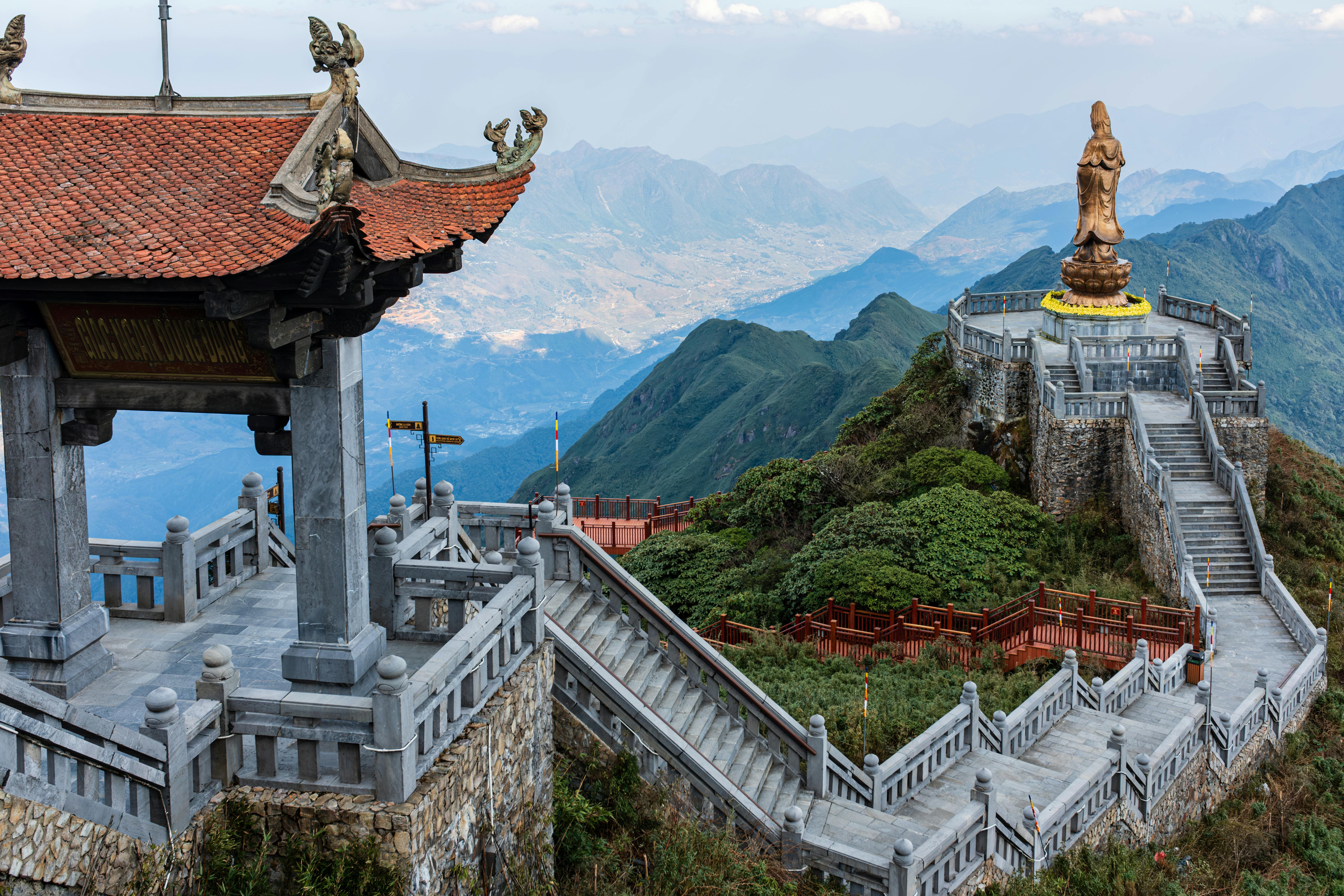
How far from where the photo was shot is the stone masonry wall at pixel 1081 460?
28.6 meters

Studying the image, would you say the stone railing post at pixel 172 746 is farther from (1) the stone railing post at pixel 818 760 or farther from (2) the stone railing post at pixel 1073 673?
(2) the stone railing post at pixel 1073 673

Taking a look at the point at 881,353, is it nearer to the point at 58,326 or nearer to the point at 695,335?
the point at 695,335

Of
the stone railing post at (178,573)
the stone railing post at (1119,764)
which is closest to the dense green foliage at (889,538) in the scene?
the stone railing post at (1119,764)

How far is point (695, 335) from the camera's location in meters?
135

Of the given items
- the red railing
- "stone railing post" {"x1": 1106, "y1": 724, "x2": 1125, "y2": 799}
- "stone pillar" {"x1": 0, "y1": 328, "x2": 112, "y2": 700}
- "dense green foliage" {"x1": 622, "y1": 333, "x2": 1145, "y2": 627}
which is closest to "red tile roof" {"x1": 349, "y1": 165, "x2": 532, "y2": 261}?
"stone pillar" {"x1": 0, "y1": 328, "x2": 112, "y2": 700}

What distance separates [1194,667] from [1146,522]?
233 inches

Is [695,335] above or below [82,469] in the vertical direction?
below

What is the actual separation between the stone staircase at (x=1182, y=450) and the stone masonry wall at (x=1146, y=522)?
1.68 ft

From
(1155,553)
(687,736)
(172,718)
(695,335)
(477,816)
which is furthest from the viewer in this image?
(695,335)

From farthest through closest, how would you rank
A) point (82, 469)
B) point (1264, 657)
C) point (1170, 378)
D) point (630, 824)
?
point (1170, 378), point (1264, 657), point (630, 824), point (82, 469)

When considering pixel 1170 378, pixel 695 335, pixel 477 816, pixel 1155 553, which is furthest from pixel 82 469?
pixel 695 335

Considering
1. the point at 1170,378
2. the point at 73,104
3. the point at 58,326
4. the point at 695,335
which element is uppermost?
the point at 73,104

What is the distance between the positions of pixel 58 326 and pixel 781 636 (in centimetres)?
1509

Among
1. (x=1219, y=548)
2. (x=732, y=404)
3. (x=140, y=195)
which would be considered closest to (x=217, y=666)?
(x=140, y=195)
